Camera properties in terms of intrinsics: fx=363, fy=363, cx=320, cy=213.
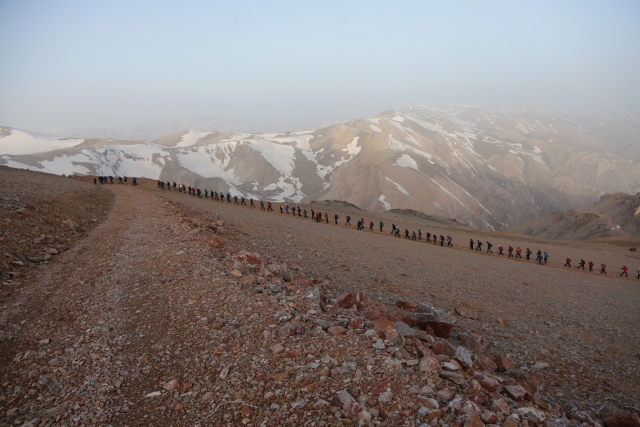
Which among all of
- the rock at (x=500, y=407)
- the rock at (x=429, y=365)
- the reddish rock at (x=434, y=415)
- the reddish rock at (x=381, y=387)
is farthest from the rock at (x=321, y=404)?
the rock at (x=500, y=407)

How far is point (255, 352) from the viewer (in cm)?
666

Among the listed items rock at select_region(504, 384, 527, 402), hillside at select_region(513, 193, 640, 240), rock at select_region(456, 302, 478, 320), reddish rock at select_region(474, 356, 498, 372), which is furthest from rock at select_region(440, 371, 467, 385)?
hillside at select_region(513, 193, 640, 240)

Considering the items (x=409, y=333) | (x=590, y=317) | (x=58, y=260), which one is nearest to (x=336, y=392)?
(x=409, y=333)

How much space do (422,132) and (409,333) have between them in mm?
196444

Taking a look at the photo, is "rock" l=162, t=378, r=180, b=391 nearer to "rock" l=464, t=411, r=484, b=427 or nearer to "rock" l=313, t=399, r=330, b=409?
"rock" l=313, t=399, r=330, b=409

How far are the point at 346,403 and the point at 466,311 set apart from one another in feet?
32.5

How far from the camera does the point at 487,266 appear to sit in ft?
86.8

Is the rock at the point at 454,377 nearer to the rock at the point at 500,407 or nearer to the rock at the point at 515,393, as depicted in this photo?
the rock at the point at 500,407

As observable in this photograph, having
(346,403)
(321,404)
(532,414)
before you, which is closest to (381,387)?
(346,403)

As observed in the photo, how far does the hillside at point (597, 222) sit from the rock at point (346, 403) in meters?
80.5

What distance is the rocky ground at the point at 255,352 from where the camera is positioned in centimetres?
533

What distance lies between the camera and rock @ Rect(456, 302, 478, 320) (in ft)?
43.9

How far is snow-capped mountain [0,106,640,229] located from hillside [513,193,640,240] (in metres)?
32.7

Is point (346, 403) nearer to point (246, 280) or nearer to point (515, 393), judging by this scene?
point (515, 393)
